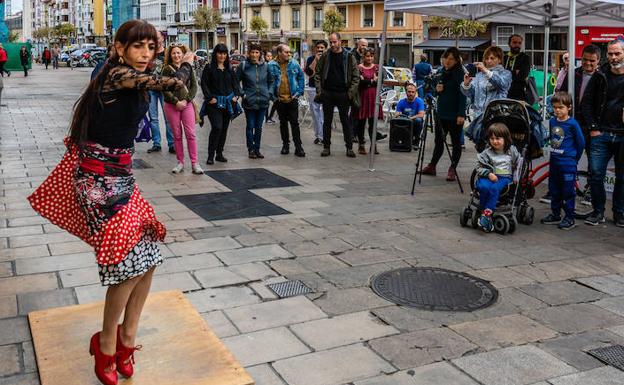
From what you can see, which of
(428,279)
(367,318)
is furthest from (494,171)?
(367,318)

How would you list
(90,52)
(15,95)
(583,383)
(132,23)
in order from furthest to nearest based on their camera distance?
(90,52)
(15,95)
(583,383)
(132,23)

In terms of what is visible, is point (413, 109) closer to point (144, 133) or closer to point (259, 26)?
point (144, 133)

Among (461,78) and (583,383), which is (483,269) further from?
(461,78)

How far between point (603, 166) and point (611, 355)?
373 centimetres

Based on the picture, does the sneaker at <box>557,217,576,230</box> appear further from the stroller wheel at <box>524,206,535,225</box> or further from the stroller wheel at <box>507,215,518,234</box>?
the stroller wheel at <box>507,215,518,234</box>

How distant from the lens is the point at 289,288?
5133 millimetres

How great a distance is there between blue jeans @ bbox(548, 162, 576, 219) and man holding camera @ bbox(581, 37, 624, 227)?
306mm

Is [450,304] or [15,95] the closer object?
[450,304]

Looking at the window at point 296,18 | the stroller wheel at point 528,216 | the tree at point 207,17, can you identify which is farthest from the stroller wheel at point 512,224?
the tree at point 207,17

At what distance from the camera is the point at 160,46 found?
349cm

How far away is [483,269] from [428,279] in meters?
0.59

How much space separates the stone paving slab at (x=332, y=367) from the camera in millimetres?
3734

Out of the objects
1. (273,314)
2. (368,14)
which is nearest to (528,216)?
(273,314)

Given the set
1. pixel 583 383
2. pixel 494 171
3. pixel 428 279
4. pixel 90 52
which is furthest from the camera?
pixel 90 52
